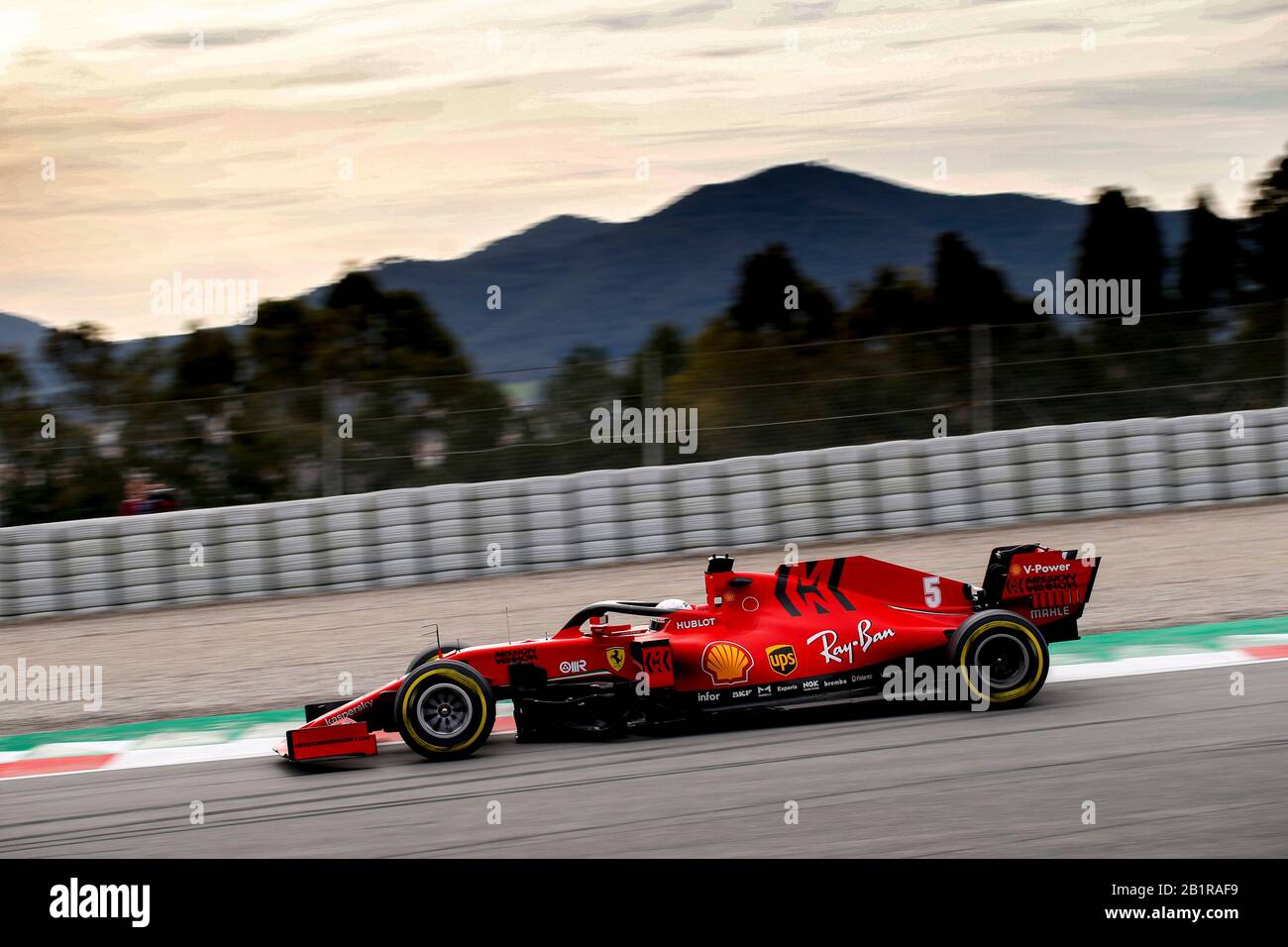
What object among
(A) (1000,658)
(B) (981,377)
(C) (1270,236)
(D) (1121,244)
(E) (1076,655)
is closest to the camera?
(A) (1000,658)

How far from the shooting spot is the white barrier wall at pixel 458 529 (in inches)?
493

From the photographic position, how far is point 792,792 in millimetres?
5777

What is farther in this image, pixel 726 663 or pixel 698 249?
pixel 698 249

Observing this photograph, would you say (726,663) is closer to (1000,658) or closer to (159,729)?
(1000,658)

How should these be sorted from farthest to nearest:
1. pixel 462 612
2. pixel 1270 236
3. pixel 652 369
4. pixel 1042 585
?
pixel 1270 236, pixel 652 369, pixel 462 612, pixel 1042 585

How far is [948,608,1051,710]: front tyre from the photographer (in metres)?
6.73

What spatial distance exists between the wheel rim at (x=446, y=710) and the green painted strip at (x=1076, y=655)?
156cm

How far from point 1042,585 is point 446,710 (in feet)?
10.2

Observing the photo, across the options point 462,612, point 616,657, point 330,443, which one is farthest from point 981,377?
point 616,657

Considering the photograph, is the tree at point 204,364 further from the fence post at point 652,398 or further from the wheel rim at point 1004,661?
the wheel rim at point 1004,661

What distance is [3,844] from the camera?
6043mm

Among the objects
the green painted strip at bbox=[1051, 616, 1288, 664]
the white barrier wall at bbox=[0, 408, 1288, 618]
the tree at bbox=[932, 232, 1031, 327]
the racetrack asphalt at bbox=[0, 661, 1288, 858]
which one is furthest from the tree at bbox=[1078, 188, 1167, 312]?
the racetrack asphalt at bbox=[0, 661, 1288, 858]
